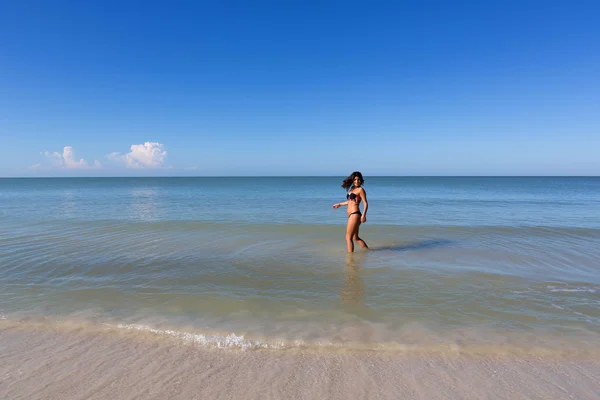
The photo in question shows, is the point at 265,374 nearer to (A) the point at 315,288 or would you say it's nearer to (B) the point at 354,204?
(A) the point at 315,288

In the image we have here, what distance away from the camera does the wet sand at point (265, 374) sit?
10.5ft

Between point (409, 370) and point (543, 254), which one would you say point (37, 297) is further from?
point (543, 254)

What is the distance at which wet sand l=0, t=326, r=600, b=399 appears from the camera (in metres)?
3.19

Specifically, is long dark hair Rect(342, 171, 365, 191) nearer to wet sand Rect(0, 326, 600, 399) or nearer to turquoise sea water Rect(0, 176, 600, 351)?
turquoise sea water Rect(0, 176, 600, 351)

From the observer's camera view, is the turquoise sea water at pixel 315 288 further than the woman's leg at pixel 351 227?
No

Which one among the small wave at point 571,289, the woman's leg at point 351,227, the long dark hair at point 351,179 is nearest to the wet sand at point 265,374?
the small wave at point 571,289

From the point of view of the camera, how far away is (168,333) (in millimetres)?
4375

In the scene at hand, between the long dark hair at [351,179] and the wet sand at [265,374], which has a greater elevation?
the long dark hair at [351,179]

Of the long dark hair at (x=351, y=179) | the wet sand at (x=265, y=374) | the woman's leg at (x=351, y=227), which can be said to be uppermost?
the long dark hair at (x=351, y=179)

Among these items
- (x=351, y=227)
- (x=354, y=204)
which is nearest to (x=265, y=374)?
(x=351, y=227)

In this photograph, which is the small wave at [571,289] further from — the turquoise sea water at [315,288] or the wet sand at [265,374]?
the wet sand at [265,374]

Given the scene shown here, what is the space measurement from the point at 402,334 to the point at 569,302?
3.48 m

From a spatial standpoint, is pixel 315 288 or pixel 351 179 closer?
pixel 315 288

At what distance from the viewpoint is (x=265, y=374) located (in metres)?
3.49
